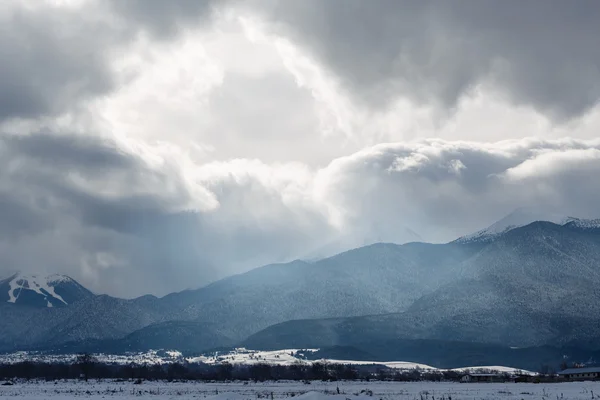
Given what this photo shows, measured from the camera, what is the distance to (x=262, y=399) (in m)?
125

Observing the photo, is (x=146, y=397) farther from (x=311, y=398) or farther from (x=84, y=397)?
(x=311, y=398)

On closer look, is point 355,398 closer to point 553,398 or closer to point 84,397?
point 553,398

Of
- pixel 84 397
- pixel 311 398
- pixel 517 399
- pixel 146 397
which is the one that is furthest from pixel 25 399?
pixel 517 399

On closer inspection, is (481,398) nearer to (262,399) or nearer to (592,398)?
(592,398)

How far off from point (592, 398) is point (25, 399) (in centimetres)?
10070

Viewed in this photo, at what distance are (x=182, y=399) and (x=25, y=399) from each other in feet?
97.7

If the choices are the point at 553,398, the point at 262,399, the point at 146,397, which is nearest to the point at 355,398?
the point at 262,399

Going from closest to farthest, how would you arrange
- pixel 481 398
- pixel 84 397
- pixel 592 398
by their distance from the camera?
pixel 592 398 → pixel 481 398 → pixel 84 397

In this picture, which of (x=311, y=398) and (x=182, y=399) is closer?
(x=311, y=398)

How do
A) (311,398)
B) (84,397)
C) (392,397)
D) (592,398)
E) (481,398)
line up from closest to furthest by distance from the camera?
(311,398), (592,398), (481,398), (392,397), (84,397)

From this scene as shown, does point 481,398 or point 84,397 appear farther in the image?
point 84,397

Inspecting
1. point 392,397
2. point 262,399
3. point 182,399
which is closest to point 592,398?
point 392,397

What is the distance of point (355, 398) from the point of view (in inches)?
4363

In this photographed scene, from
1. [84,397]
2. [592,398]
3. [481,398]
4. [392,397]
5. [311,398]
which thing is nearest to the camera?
[311,398]
